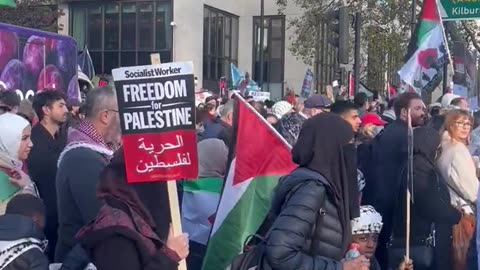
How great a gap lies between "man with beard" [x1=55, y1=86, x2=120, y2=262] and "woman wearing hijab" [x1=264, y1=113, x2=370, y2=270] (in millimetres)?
1061

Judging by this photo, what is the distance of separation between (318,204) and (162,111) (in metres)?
0.84

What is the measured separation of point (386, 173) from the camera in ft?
20.8

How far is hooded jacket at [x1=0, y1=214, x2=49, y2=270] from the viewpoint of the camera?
3.55m

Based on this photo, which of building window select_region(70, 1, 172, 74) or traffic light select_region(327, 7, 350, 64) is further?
building window select_region(70, 1, 172, 74)

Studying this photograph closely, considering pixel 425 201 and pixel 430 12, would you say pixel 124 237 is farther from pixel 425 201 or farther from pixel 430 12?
pixel 430 12

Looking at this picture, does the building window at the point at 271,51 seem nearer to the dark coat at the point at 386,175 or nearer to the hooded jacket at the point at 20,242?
the dark coat at the point at 386,175

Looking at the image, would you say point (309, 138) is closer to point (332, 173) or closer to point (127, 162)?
point (332, 173)

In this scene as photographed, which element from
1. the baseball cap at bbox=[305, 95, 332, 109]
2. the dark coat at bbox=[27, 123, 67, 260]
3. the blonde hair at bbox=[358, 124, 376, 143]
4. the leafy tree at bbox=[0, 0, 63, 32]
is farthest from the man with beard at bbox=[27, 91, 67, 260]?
the leafy tree at bbox=[0, 0, 63, 32]

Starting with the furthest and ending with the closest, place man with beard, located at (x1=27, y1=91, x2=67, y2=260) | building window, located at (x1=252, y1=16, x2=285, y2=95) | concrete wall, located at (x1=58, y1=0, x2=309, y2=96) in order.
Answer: building window, located at (x1=252, y1=16, x2=285, y2=95) → concrete wall, located at (x1=58, y1=0, x2=309, y2=96) → man with beard, located at (x1=27, y1=91, x2=67, y2=260)

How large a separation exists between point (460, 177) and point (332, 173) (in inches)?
111

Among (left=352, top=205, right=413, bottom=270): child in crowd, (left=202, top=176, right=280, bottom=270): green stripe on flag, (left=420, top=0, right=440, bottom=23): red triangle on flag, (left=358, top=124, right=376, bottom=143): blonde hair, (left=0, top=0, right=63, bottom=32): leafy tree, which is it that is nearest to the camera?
(left=352, top=205, right=413, bottom=270): child in crowd

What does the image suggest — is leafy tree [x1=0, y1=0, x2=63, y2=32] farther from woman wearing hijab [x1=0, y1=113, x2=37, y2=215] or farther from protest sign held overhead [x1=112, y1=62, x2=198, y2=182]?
protest sign held overhead [x1=112, y1=62, x2=198, y2=182]

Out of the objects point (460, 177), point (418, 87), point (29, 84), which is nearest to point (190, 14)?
point (29, 84)

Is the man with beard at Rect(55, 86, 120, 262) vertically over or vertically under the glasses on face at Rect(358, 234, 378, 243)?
over
